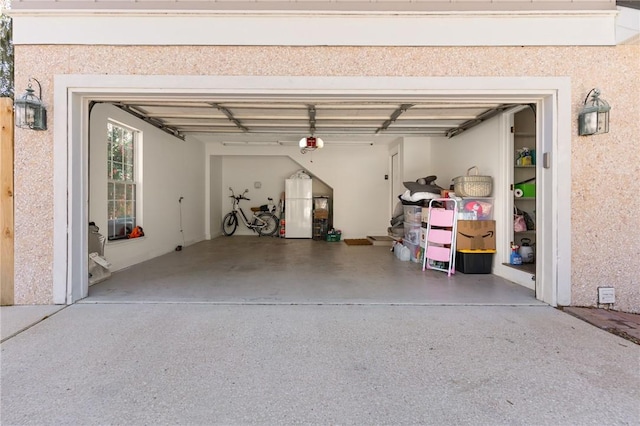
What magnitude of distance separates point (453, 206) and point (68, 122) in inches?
192

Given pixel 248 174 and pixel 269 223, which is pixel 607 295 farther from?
pixel 248 174

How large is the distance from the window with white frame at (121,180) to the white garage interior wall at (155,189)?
13cm

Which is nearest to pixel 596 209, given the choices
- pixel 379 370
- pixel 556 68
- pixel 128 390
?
pixel 556 68

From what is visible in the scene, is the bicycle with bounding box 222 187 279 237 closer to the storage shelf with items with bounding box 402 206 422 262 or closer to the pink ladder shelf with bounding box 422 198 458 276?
the storage shelf with items with bounding box 402 206 422 262

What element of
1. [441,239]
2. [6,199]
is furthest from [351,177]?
[6,199]

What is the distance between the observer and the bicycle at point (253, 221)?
962cm

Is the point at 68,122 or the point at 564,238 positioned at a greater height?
the point at 68,122

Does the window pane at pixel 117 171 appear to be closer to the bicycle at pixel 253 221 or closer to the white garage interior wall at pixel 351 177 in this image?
the white garage interior wall at pixel 351 177

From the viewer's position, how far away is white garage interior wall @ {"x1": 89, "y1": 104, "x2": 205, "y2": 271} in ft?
14.1

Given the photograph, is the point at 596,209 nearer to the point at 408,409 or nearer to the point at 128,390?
the point at 408,409

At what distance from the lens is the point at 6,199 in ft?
9.84

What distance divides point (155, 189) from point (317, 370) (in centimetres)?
508

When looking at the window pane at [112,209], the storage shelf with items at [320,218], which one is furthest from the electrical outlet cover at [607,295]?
the storage shelf with items at [320,218]

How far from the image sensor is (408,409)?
1527 millimetres
